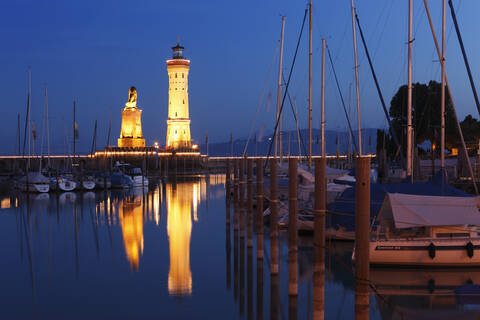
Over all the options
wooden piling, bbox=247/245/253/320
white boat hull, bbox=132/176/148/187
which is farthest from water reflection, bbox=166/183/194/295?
white boat hull, bbox=132/176/148/187

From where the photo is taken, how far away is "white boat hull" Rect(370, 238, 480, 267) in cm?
1708

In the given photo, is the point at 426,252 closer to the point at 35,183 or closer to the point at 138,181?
the point at 35,183

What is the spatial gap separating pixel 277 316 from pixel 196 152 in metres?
87.5

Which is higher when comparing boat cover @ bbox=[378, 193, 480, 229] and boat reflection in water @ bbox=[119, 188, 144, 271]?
boat cover @ bbox=[378, 193, 480, 229]

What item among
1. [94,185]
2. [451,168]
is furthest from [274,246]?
[94,185]

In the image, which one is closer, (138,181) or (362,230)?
(362,230)

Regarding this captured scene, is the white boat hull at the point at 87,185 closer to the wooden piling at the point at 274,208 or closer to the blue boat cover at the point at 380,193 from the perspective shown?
the blue boat cover at the point at 380,193

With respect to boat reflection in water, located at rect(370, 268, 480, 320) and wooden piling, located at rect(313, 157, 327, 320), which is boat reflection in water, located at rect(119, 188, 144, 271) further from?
wooden piling, located at rect(313, 157, 327, 320)

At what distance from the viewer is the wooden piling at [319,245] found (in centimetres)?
1168

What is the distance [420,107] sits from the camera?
6244cm

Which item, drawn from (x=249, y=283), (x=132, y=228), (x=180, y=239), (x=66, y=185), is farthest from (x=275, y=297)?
(x=66, y=185)

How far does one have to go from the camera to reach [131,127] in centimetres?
10100

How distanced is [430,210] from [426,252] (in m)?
1.23

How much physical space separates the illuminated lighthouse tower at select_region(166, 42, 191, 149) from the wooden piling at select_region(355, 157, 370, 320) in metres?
92.4
